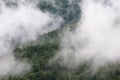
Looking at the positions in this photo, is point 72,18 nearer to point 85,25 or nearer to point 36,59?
point 85,25

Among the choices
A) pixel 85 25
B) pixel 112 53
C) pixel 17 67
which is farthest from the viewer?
pixel 85 25

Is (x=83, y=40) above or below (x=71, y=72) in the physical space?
above

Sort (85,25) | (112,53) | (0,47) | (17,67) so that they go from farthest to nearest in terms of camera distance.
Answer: (85,25)
(0,47)
(112,53)
(17,67)

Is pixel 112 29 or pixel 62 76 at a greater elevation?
pixel 112 29

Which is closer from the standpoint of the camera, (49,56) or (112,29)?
(49,56)

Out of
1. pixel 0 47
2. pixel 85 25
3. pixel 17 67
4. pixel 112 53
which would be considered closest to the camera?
pixel 17 67

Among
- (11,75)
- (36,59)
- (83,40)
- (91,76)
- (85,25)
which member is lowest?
(91,76)

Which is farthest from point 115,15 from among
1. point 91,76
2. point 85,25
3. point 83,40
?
point 91,76

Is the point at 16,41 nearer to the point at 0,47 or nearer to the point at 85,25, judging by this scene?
the point at 0,47

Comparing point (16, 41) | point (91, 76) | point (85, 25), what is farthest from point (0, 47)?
point (91, 76)
